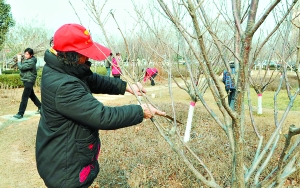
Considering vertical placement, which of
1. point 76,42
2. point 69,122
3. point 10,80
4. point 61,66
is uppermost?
point 76,42

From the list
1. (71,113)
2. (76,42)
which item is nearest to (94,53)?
(76,42)

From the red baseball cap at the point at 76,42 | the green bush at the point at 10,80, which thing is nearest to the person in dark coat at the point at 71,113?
the red baseball cap at the point at 76,42

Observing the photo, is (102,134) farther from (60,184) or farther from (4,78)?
(4,78)

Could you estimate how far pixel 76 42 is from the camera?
177 centimetres

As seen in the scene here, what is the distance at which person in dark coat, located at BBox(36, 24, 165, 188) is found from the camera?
173 centimetres

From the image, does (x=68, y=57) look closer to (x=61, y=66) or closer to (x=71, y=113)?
(x=61, y=66)

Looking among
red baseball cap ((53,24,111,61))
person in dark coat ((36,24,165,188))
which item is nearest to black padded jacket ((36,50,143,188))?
person in dark coat ((36,24,165,188))

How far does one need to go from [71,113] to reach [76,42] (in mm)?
439

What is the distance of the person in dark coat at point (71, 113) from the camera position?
173 centimetres

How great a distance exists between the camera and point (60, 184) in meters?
1.85

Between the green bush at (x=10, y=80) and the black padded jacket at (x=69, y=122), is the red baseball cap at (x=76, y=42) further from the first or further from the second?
the green bush at (x=10, y=80)

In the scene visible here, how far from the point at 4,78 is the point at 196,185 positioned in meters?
14.6

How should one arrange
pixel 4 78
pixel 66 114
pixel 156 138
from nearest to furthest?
1. pixel 66 114
2. pixel 156 138
3. pixel 4 78

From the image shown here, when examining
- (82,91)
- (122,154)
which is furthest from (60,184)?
(122,154)
